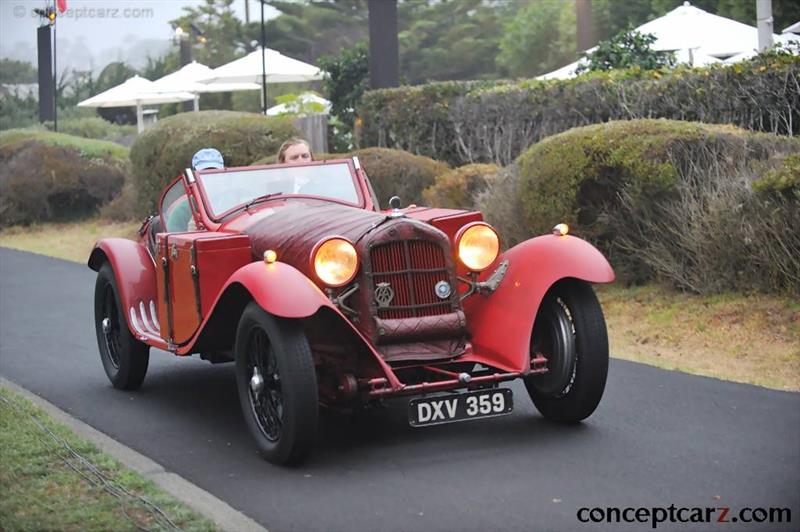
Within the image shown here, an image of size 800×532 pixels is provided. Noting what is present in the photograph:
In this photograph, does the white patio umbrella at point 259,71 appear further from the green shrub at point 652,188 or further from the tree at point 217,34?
the tree at point 217,34

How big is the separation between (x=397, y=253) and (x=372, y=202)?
1646mm

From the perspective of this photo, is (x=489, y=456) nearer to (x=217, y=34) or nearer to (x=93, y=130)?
(x=93, y=130)

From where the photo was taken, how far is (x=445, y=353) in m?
6.65

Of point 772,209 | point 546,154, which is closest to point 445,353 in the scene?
point 772,209

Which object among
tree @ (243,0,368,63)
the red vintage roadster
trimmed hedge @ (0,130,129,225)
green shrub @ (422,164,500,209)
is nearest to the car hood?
the red vintage roadster

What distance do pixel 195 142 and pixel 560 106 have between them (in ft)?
22.0

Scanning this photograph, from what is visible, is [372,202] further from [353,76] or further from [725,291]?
[353,76]

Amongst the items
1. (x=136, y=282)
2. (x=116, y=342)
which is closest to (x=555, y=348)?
(x=136, y=282)

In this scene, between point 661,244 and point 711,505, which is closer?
point 711,505

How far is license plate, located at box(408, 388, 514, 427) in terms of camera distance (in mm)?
6145

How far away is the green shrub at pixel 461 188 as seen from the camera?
46.2ft

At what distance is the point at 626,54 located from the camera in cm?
1895

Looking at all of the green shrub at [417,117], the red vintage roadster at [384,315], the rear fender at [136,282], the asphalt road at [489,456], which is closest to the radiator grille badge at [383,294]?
the red vintage roadster at [384,315]

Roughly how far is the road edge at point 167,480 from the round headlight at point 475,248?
205 cm
